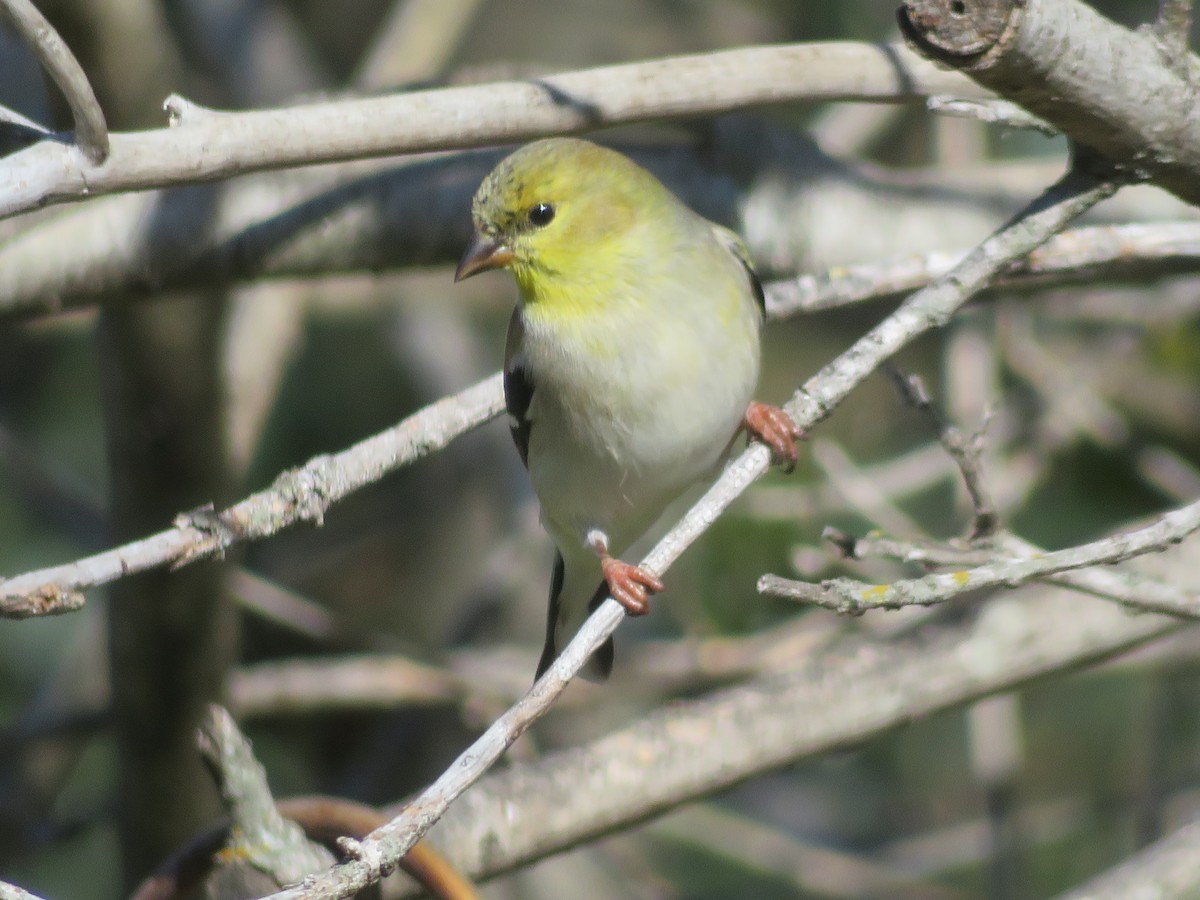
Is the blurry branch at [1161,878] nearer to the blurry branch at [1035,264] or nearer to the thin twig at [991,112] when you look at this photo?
the blurry branch at [1035,264]

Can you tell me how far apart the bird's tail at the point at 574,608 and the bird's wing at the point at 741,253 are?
0.90 metres

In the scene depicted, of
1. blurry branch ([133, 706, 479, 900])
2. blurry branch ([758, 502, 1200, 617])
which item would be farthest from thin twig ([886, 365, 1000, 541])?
blurry branch ([133, 706, 479, 900])

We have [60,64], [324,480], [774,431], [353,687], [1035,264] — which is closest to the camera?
[60,64]

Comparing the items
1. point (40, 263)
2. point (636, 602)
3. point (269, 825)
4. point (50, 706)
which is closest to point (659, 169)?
point (636, 602)

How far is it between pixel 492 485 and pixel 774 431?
9.84ft

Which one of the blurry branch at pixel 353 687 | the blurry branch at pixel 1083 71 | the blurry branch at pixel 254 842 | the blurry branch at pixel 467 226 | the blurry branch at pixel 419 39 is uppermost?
the blurry branch at pixel 1083 71

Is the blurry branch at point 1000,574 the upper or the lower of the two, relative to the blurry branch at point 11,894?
upper

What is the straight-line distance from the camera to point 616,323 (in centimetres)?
297

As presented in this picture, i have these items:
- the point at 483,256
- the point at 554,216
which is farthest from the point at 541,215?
the point at 483,256

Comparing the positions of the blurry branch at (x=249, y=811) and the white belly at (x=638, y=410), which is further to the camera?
the white belly at (x=638, y=410)

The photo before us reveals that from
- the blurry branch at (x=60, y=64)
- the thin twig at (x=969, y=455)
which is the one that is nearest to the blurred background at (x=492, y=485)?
the thin twig at (x=969, y=455)

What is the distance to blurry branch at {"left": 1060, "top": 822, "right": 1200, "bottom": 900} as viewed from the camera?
265cm

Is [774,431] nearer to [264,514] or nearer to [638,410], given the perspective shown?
[638,410]

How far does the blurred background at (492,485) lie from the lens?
355cm
